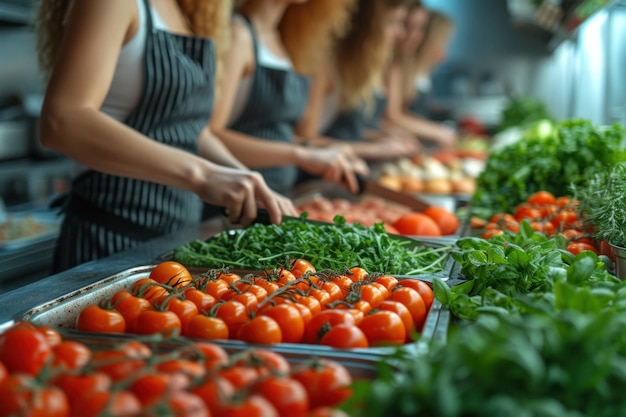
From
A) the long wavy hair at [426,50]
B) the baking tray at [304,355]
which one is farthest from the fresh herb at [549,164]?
the long wavy hair at [426,50]

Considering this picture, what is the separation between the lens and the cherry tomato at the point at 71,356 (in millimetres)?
1229

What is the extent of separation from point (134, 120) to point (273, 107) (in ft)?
5.39

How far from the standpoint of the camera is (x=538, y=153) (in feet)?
11.3

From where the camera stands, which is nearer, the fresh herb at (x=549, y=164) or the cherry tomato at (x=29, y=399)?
the cherry tomato at (x=29, y=399)

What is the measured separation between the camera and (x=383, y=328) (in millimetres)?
1579

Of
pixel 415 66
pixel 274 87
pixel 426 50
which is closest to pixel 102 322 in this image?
pixel 274 87

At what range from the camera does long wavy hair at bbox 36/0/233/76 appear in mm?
2809

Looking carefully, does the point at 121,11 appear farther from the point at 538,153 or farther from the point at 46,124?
the point at 538,153

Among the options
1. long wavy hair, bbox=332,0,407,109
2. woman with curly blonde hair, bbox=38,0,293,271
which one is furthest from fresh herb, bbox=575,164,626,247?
long wavy hair, bbox=332,0,407,109

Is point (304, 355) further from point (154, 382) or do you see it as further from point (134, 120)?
point (134, 120)

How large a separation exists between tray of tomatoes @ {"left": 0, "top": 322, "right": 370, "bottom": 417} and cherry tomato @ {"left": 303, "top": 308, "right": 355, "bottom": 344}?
0.30 metres

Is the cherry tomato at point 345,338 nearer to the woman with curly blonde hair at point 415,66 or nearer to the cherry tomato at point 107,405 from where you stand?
the cherry tomato at point 107,405

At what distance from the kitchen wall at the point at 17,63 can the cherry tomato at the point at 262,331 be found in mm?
4546

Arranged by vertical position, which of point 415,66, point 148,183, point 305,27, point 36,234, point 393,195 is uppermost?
point 305,27
